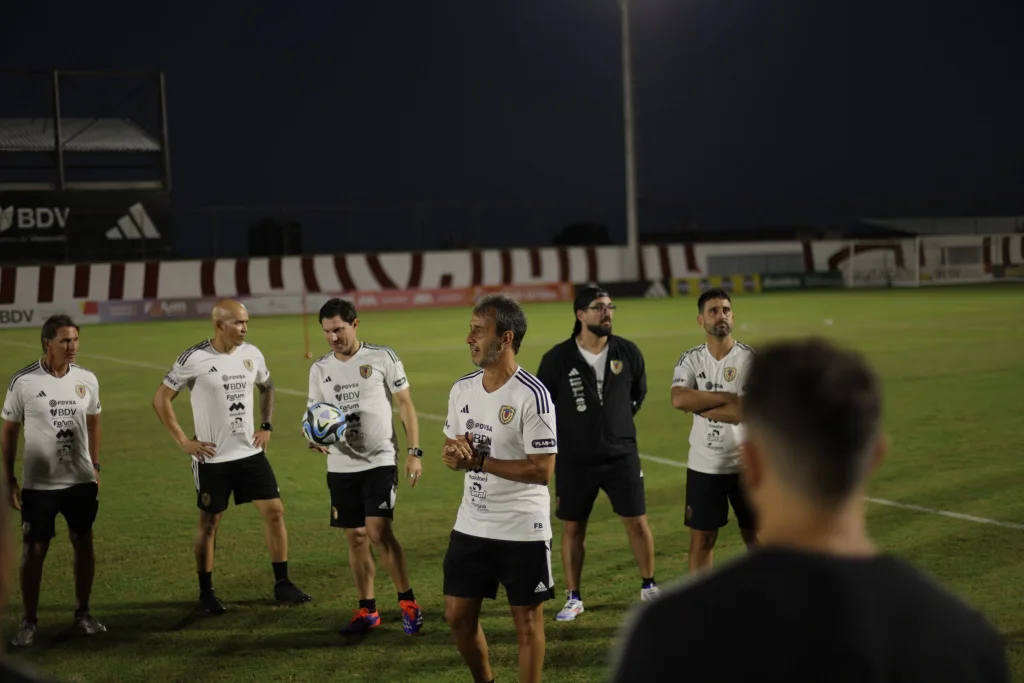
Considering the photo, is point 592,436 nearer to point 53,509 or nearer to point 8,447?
point 53,509

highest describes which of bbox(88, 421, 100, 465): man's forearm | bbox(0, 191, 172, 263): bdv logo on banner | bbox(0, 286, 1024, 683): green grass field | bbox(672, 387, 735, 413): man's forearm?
bbox(0, 191, 172, 263): bdv logo on banner

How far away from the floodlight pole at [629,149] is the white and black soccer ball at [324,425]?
40.6 meters

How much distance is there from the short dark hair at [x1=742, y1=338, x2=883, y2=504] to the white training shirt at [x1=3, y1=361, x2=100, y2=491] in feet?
21.0

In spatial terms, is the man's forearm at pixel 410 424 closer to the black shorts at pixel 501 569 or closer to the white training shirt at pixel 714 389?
the white training shirt at pixel 714 389

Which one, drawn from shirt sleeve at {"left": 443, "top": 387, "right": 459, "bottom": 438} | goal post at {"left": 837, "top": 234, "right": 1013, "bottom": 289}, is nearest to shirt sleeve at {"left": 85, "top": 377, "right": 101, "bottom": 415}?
shirt sleeve at {"left": 443, "top": 387, "right": 459, "bottom": 438}

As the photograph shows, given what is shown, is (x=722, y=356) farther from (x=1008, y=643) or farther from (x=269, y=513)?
(x=269, y=513)

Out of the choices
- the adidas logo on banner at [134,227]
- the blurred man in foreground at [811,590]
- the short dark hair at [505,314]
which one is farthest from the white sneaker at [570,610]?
the adidas logo on banner at [134,227]

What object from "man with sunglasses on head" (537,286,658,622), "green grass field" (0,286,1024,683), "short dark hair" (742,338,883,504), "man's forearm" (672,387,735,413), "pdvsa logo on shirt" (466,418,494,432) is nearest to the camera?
"short dark hair" (742,338,883,504)

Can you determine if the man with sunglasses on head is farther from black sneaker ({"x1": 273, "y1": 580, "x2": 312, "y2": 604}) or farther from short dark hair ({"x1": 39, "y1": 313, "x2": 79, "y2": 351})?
short dark hair ({"x1": 39, "y1": 313, "x2": 79, "y2": 351})

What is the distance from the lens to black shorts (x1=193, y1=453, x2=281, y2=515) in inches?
315

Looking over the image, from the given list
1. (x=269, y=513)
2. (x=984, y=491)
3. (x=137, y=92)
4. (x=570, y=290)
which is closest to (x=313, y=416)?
(x=269, y=513)

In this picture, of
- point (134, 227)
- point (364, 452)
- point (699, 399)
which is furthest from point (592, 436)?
point (134, 227)

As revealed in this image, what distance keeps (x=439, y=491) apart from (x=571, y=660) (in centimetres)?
513

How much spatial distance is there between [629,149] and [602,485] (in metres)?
41.0
